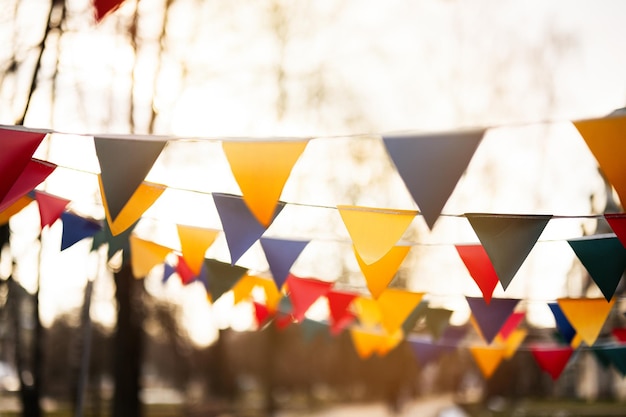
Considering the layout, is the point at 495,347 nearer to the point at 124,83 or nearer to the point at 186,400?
the point at 124,83

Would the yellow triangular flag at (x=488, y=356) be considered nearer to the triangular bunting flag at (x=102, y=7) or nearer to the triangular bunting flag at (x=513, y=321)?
the triangular bunting flag at (x=513, y=321)

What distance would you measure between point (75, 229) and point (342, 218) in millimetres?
2494

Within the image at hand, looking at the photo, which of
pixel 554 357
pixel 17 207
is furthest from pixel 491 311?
pixel 17 207

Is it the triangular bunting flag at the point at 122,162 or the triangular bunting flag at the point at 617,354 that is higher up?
the triangular bunting flag at the point at 122,162

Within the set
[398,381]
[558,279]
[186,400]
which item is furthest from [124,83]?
[186,400]

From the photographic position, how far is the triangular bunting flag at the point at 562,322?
5.86 m

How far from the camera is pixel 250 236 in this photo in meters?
3.84

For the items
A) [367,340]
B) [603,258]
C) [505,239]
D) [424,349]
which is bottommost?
[424,349]

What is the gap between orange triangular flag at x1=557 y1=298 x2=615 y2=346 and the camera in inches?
209

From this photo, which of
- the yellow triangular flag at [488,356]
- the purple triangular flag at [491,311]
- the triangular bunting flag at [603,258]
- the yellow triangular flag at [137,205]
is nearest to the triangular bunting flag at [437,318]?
the purple triangular flag at [491,311]

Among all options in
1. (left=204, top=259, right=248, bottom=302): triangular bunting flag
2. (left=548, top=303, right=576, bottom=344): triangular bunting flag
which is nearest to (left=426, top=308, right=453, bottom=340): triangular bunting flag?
(left=548, top=303, right=576, bottom=344): triangular bunting flag

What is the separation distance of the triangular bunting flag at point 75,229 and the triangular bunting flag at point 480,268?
9.22ft

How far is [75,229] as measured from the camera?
519 centimetres

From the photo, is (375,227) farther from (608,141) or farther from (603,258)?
(603,258)
